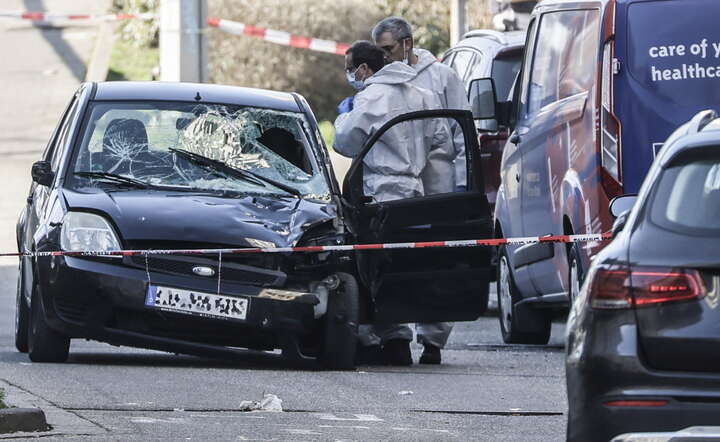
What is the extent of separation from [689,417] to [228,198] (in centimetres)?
540

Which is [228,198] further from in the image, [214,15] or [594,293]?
[214,15]

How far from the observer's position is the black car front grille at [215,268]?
1055 centimetres

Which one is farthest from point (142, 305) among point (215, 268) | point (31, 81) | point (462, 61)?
point (31, 81)

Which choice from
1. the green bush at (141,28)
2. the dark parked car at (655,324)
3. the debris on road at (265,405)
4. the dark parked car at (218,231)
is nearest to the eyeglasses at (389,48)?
the dark parked car at (218,231)

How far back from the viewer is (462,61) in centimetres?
1622

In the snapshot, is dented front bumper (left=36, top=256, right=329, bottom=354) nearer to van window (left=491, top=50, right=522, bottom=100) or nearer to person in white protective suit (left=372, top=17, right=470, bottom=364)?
person in white protective suit (left=372, top=17, right=470, bottom=364)

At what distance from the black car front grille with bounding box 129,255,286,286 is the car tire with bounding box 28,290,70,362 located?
68 cm

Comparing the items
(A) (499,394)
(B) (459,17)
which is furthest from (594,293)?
(B) (459,17)

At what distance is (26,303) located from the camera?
38.3 ft

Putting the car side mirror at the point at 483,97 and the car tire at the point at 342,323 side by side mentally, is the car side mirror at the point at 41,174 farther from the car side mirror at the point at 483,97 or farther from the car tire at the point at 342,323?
the car side mirror at the point at 483,97

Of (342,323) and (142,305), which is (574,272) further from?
(142,305)

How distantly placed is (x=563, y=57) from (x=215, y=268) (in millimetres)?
2573

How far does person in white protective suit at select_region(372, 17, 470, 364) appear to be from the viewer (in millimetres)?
12133

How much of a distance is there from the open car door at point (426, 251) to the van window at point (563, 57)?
644 mm
